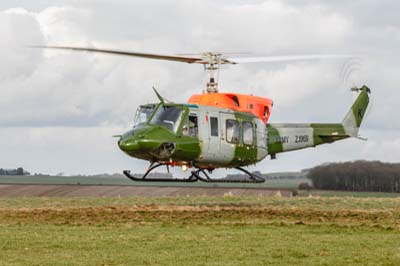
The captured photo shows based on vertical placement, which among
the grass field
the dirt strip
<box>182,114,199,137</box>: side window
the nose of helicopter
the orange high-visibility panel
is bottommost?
the grass field

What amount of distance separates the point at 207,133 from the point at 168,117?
1925mm

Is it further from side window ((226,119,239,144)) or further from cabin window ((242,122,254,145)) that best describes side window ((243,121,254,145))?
side window ((226,119,239,144))

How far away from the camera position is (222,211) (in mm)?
32625

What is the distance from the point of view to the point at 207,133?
32000 millimetres

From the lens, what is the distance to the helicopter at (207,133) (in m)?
30.6

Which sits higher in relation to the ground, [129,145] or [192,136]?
[192,136]

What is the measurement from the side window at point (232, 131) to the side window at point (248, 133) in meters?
0.53

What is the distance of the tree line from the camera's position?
68312 mm

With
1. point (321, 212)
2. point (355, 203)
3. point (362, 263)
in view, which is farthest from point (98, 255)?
point (355, 203)

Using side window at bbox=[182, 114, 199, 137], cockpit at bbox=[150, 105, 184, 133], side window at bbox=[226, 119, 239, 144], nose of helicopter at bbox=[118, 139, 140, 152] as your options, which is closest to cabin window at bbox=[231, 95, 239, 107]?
side window at bbox=[226, 119, 239, 144]

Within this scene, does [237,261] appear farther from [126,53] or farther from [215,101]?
[215,101]

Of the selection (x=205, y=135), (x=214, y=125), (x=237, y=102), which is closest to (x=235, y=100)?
(x=237, y=102)

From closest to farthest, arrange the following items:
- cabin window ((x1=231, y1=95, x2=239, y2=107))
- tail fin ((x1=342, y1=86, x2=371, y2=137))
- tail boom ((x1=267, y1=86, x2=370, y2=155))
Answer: cabin window ((x1=231, y1=95, x2=239, y2=107))
tail boom ((x1=267, y1=86, x2=370, y2=155))
tail fin ((x1=342, y1=86, x2=371, y2=137))

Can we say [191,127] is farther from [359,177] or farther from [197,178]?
[359,177]
